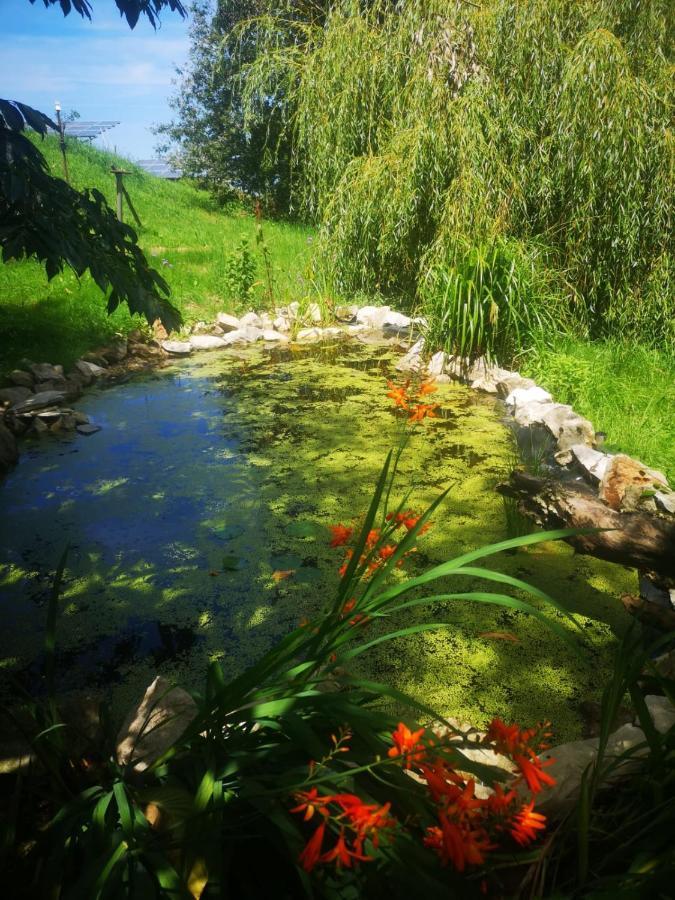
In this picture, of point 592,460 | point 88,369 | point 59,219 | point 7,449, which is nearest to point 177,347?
point 88,369

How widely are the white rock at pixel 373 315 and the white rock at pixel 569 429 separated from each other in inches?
124

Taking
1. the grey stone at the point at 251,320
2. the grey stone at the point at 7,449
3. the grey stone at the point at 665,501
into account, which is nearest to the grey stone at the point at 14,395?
the grey stone at the point at 7,449

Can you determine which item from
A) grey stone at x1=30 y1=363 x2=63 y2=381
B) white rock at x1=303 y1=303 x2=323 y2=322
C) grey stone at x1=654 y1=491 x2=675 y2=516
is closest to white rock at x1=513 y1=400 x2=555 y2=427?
grey stone at x1=654 y1=491 x2=675 y2=516

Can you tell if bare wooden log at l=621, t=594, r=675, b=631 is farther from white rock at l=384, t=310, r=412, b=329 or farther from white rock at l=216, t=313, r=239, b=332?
white rock at l=216, t=313, r=239, b=332

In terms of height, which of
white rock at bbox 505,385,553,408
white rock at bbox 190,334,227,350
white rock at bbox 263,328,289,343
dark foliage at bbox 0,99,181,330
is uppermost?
dark foliage at bbox 0,99,181,330

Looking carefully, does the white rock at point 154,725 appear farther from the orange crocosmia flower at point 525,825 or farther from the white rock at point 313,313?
the white rock at point 313,313

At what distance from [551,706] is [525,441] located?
205 centimetres

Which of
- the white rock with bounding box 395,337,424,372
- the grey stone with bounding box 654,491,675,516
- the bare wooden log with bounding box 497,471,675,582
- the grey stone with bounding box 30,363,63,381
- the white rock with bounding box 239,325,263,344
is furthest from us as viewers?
the white rock with bounding box 239,325,263,344

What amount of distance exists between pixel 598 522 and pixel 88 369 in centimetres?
387

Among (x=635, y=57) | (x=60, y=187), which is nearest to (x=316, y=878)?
(x=60, y=187)

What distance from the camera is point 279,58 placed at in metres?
5.80

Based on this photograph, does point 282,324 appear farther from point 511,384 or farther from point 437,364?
point 511,384

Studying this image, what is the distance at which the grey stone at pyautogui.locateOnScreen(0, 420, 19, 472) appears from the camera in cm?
318

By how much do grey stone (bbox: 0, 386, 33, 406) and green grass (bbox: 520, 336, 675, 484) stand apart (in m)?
3.42
